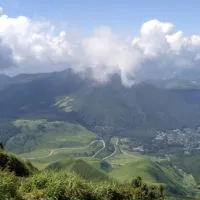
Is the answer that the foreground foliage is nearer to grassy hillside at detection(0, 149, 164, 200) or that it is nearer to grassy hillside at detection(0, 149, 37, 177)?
grassy hillside at detection(0, 149, 164, 200)

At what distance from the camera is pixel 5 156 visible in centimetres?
4672

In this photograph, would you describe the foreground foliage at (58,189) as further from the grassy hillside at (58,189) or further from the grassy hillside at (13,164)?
the grassy hillside at (13,164)

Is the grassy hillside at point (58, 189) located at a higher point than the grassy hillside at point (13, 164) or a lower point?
lower

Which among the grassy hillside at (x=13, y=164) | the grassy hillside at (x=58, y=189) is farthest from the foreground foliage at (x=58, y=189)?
the grassy hillside at (x=13, y=164)

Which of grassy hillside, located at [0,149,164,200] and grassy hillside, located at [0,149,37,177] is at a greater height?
grassy hillside, located at [0,149,37,177]

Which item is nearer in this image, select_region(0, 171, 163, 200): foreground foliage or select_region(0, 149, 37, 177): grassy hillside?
select_region(0, 171, 163, 200): foreground foliage

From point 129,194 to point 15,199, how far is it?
917cm

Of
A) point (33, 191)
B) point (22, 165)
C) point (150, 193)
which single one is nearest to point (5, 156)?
point (22, 165)

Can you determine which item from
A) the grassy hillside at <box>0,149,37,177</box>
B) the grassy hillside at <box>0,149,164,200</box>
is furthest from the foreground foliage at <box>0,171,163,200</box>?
the grassy hillside at <box>0,149,37,177</box>

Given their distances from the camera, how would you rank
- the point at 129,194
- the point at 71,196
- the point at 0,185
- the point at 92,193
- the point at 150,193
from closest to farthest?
the point at 0,185 → the point at 71,196 → the point at 92,193 → the point at 129,194 → the point at 150,193

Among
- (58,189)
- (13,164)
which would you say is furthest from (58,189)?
(13,164)

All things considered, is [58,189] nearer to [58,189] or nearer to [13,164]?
[58,189]

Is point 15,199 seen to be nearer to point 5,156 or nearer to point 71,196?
point 71,196

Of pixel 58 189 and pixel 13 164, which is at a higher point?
pixel 13 164
